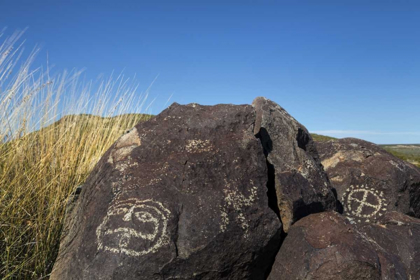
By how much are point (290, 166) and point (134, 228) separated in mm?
1548

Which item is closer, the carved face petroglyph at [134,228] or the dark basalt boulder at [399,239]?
the carved face petroglyph at [134,228]

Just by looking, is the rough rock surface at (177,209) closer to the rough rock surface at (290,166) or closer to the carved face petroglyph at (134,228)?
the carved face petroglyph at (134,228)

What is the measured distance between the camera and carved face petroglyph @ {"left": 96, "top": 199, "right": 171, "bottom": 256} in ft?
8.89

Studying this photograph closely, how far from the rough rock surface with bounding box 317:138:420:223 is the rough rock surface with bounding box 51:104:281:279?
148 cm

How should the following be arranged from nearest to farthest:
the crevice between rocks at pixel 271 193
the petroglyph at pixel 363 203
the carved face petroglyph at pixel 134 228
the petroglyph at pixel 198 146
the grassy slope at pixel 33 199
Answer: the carved face petroglyph at pixel 134 228
the crevice between rocks at pixel 271 193
the petroglyph at pixel 198 146
the grassy slope at pixel 33 199
the petroglyph at pixel 363 203

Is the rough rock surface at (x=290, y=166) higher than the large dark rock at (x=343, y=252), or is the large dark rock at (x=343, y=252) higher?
the rough rock surface at (x=290, y=166)

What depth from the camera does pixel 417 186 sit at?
4395 mm

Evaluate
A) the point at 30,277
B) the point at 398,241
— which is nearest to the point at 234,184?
the point at 398,241

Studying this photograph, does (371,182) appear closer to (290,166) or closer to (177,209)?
(290,166)

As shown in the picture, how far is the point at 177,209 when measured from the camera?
2.86m

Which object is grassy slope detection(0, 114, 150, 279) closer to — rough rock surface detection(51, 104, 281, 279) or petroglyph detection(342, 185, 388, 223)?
rough rock surface detection(51, 104, 281, 279)

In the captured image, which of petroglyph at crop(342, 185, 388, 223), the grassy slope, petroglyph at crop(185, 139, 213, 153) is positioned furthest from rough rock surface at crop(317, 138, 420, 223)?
the grassy slope

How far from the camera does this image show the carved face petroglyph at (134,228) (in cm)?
271

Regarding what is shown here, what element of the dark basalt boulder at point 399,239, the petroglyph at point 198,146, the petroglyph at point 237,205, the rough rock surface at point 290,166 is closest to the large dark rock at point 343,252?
the dark basalt boulder at point 399,239
